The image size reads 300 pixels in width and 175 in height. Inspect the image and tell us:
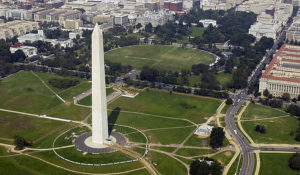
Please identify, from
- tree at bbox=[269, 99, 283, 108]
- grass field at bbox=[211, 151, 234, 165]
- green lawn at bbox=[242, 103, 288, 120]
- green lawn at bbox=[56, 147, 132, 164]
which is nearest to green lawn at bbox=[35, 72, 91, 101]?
green lawn at bbox=[56, 147, 132, 164]

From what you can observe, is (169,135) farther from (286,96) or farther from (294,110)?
(286,96)

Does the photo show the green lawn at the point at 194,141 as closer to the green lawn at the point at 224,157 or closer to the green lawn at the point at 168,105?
the green lawn at the point at 224,157

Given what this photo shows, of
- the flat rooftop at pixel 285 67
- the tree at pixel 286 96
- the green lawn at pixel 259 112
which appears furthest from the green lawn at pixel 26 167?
the flat rooftop at pixel 285 67

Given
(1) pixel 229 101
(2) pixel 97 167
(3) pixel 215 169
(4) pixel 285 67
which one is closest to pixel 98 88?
(2) pixel 97 167

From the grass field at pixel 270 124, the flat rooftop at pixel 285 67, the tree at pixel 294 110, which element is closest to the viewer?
the grass field at pixel 270 124

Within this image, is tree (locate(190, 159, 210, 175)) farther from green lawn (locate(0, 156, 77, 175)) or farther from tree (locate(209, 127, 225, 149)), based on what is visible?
green lawn (locate(0, 156, 77, 175))

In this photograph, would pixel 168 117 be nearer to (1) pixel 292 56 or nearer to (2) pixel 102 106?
(2) pixel 102 106
